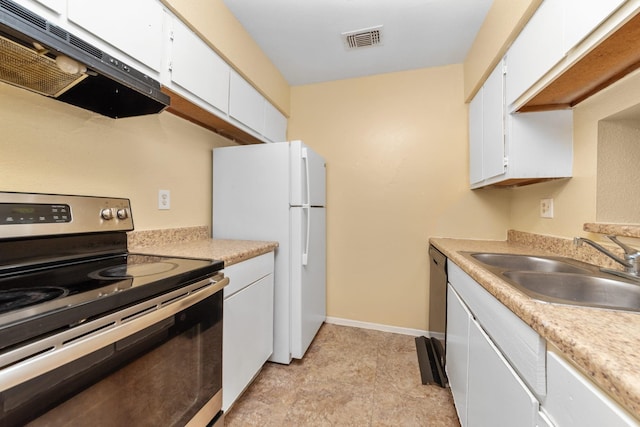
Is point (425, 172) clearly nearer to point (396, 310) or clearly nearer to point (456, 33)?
point (456, 33)

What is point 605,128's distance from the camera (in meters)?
1.24

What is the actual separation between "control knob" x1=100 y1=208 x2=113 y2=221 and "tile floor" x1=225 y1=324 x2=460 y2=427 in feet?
3.90

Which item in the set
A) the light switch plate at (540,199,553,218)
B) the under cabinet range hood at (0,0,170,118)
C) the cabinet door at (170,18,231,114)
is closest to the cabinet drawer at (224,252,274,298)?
the under cabinet range hood at (0,0,170,118)

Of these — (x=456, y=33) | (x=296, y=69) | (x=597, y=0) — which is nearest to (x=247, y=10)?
(x=296, y=69)

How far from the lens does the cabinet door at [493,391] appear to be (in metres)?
0.68

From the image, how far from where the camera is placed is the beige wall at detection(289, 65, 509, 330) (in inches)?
90.6

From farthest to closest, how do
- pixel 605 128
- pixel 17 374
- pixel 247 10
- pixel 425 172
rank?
pixel 425 172 < pixel 247 10 < pixel 605 128 < pixel 17 374

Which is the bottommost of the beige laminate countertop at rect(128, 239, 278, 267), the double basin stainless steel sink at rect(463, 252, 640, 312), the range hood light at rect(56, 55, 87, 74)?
the double basin stainless steel sink at rect(463, 252, 640, 312)

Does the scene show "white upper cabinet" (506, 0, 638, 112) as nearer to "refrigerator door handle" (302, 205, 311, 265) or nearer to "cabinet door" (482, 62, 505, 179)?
"cabinet door" (482, 62, 505, 179)

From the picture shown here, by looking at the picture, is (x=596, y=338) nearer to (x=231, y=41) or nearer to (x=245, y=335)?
(x=245, y=335)

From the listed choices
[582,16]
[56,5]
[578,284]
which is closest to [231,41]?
[56,5]

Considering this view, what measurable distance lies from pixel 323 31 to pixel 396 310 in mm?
2362

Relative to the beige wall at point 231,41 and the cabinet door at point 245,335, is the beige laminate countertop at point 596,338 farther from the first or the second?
the beige wall at point 231,41

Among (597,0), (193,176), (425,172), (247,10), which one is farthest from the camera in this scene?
(425,172)
